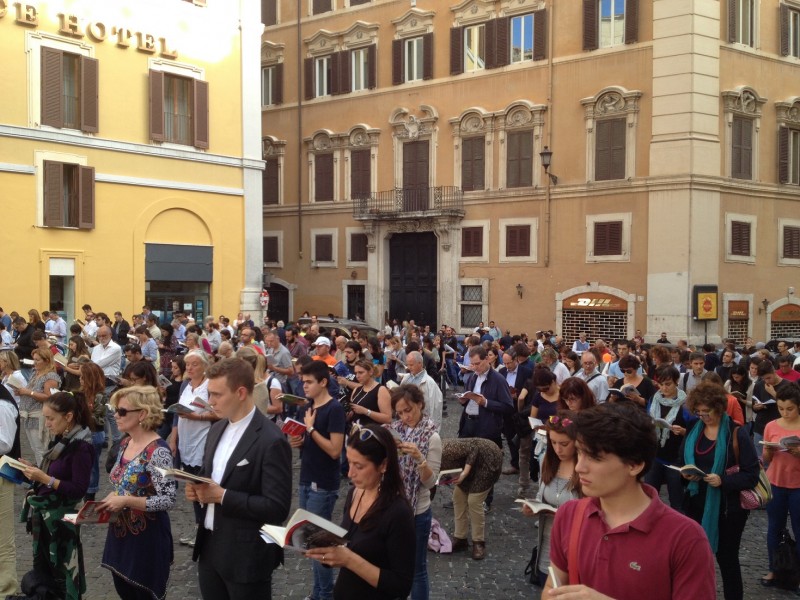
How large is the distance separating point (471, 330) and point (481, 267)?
2.21 metres

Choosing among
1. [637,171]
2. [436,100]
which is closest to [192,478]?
[637,171]

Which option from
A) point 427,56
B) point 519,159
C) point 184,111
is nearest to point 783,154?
point 519,159

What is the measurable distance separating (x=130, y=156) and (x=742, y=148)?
60.3 ft

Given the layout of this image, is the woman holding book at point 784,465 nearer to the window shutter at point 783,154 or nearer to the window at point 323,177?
the window shutter at point 783,154

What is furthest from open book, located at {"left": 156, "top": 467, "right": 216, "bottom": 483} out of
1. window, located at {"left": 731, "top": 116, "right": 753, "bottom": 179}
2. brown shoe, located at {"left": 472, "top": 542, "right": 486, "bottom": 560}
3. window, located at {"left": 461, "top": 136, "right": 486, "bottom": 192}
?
window, located at {"left": 461, "top": 136, "right": 486, "bottom": 192}

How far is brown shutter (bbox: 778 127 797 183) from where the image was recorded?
26609 millimetres

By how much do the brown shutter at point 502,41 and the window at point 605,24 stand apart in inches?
110

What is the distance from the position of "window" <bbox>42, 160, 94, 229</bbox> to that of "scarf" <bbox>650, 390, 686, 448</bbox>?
18728mm

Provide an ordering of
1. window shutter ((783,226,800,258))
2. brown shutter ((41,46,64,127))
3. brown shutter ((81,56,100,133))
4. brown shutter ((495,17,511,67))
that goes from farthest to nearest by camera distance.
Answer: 1. brown shutter ((495,17,511,67))
2. window shutter ((783,226,800,258))
3. brown shutter ((81,56,100,133))
4. brown shutter ((41,46,64,127))

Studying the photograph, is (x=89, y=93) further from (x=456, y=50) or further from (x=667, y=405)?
(x=667, y=405)

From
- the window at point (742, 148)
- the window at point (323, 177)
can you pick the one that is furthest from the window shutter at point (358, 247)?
the window at point (742, 148)

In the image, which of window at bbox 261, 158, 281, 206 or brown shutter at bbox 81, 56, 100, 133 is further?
window at bbox 261, 158, 281, 206

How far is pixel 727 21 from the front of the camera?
2495 centimetres

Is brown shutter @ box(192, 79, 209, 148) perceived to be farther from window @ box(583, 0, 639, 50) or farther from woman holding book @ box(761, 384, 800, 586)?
woman holding book @ box(761, 384, 800, 586)
